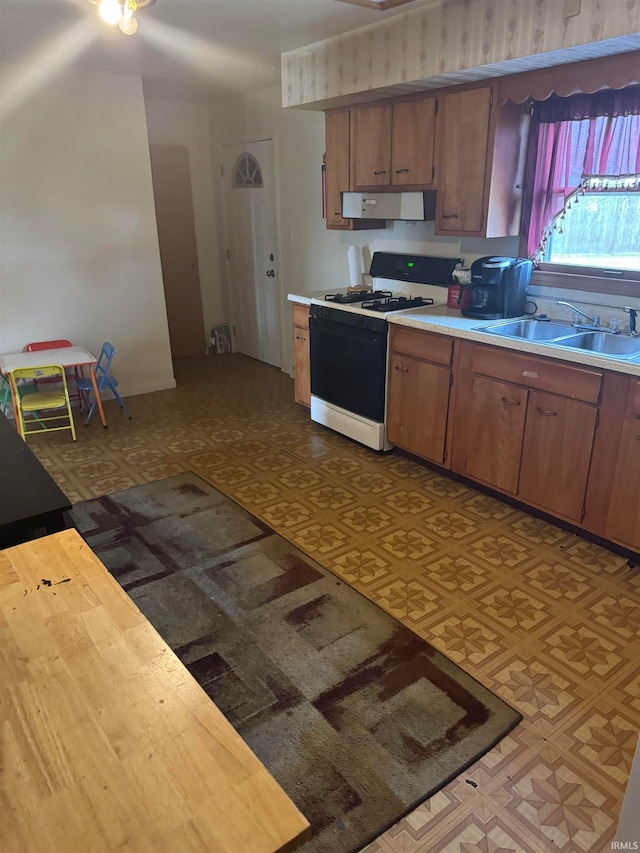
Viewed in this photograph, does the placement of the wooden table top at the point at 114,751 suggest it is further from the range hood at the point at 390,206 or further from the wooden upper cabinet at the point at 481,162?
the range hood at the point at 390,206

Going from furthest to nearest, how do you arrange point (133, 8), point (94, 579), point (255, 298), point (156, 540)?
point (255, 298) → point (156, 540) → point (133, 8) → point (94, 579)

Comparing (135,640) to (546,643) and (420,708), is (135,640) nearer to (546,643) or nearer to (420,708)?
(420,708)

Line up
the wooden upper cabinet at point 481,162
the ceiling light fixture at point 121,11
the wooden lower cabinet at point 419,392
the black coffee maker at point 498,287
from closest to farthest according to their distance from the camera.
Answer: the ceiling light fixture at point 121,11, the wooden upper cabinet at point 481,162, the black coffee maker at point 498,287, the wooden lower cabinet at point 419,392

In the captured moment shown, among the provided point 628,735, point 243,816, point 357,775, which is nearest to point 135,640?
point 243,816

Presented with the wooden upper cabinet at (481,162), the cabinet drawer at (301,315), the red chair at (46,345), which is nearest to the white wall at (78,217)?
the red chair at (46,345)

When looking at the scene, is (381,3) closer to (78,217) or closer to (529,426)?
(529,426)

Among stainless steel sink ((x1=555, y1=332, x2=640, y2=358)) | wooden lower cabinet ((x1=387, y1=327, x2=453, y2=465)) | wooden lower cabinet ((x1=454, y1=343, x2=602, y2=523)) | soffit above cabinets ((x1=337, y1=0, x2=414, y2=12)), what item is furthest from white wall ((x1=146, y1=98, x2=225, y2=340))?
stainless steel sink ((x1=555, y1=332, x2=640, y2=358))

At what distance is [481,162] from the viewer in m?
3.30

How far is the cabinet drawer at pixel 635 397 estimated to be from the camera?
255 cm

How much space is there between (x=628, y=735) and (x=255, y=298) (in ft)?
16.7

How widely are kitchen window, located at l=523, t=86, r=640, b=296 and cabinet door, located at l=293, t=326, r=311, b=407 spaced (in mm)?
1705

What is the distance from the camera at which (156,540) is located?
3041 millimetres

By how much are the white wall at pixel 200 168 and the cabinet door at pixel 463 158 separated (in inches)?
138

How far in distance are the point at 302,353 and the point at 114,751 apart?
3772mm
